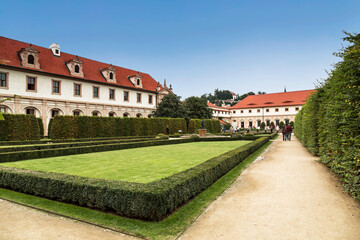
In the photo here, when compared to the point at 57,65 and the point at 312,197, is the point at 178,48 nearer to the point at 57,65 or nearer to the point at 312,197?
the point at 57,65

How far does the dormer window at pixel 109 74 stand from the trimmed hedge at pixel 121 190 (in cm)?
3143

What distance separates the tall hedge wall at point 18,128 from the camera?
62.6ft

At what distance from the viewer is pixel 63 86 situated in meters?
30.5

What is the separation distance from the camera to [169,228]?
4.12 meters

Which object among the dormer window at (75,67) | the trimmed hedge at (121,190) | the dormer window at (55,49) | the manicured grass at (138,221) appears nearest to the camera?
the manicured grass at (138,221)

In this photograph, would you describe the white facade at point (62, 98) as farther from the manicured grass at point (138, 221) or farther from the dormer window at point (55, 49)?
the manicured grass at point (138, 221)

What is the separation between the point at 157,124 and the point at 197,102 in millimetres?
22497

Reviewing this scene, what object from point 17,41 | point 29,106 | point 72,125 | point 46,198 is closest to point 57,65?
point 17,41

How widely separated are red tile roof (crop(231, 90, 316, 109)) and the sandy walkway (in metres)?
65.6

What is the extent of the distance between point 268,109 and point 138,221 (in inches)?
2825

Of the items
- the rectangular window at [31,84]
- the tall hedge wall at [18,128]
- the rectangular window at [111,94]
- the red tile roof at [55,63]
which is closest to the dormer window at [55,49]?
the red tile roof at [55,63]

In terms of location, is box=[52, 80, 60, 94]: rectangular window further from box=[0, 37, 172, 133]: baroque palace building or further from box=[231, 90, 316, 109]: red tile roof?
box=[231, 90, 316, 109]: red tile roof

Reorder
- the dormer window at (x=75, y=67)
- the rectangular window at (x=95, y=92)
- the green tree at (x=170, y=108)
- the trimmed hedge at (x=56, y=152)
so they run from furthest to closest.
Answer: the green tree at (x=170, y=108) → the rectangular window at (x=95, y=92) → the dormer window at (x=75, y=67) → the trimmed hedge at (x=56, y=152)

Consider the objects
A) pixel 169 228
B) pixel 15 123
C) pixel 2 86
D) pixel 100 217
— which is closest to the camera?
pixel 169 228
